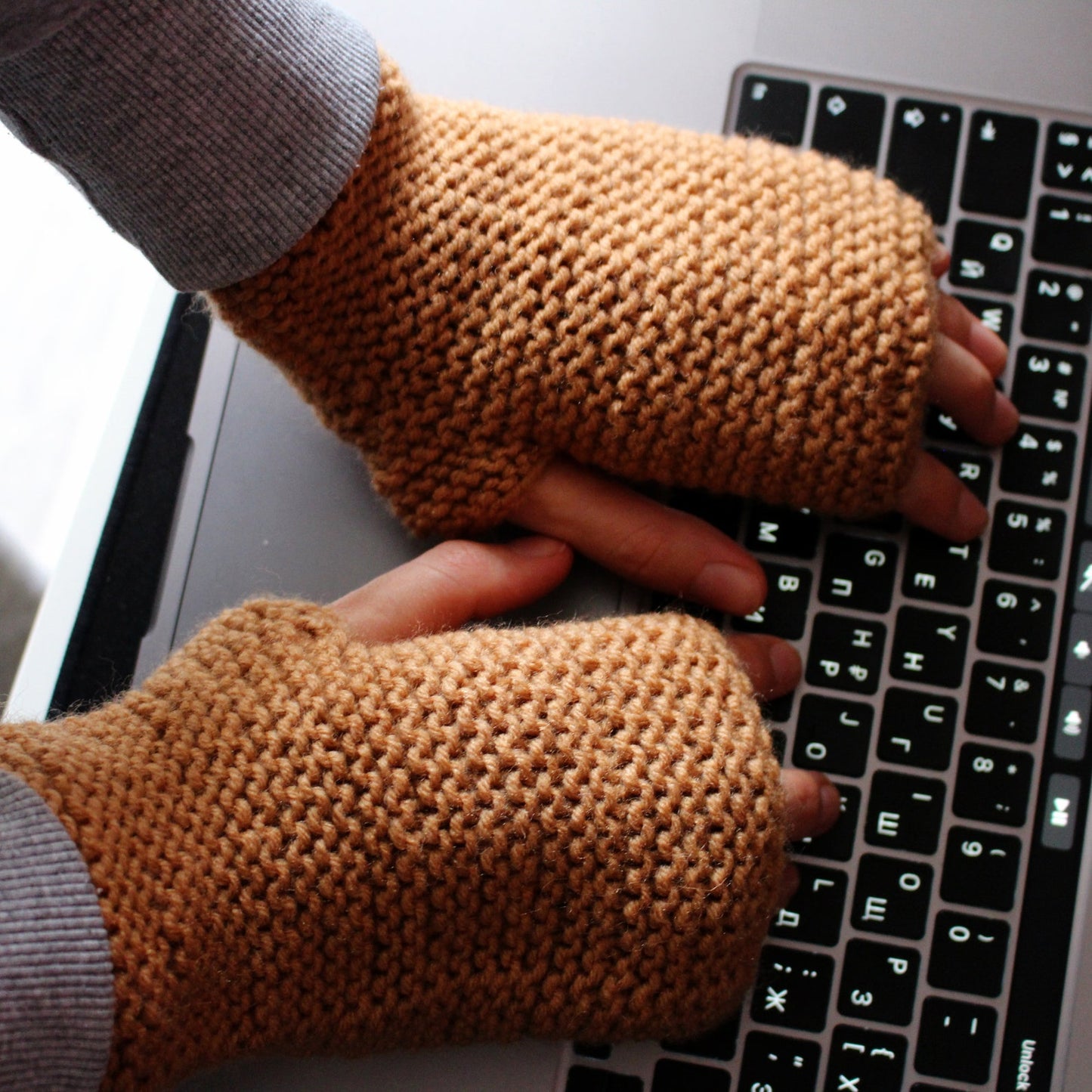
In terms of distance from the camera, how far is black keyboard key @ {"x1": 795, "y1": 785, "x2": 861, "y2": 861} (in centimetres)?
59

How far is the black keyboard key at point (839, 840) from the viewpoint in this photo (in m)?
0.59

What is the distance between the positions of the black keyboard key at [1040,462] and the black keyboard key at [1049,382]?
0.04 ft

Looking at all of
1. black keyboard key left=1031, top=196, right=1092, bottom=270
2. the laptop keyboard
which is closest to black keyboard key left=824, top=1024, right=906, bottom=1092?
the laptop keyboard

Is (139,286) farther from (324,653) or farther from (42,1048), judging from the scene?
(42,1048)

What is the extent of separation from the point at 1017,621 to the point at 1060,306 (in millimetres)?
179

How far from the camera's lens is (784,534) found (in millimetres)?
619

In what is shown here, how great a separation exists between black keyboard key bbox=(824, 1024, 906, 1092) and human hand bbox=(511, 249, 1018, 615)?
0.23m

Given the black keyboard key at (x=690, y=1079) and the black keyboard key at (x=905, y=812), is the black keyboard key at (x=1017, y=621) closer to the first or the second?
the black keyboard key at (x=905, y=812)

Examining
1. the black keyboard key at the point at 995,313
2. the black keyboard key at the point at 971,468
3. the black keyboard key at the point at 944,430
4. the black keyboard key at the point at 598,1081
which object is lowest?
the black keyboard key at the point at 598,1081

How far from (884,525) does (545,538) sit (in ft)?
0.62

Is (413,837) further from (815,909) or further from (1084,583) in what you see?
(1084,583)

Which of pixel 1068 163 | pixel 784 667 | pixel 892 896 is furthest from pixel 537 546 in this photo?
pixel 1068 163

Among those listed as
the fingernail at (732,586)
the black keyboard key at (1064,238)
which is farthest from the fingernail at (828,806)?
the black keyboard key at (1064,238)

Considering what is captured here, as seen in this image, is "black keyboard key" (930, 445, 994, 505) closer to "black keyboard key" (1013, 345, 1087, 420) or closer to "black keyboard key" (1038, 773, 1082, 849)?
"black keyboard key" (1013, 345, 1087, 420)
